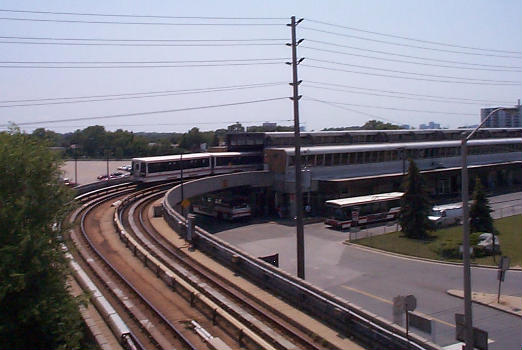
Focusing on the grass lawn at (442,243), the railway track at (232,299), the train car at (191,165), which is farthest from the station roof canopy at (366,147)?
the railway track at (232,299)

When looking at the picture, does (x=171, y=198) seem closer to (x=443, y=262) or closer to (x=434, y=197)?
(x=443, y=262)

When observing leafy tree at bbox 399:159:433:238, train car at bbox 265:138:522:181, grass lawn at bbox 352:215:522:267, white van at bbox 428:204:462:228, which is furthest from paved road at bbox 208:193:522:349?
train car at bbox 265:138:522:181

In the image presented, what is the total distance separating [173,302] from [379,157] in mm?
37611

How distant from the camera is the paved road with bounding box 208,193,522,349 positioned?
1623 centimetres

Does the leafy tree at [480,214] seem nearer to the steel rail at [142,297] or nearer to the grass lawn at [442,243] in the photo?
the grass lawn at [442,243]

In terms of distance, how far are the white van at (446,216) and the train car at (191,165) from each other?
1702cm

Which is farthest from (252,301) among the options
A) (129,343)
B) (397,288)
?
(397,288)

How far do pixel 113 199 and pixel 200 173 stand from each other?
9.88 meters

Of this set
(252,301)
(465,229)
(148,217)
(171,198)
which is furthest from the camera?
(171,198)

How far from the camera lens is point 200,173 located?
40969 mm

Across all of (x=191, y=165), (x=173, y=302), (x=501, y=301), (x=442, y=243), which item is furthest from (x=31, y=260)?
(x=191, y=165)

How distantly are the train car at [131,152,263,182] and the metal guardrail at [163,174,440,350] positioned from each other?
17.8m

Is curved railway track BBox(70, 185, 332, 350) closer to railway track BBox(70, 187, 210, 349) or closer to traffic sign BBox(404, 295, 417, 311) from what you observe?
railway track BBox(70, 187, 210, 349)

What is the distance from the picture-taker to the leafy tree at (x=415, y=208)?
103ft
